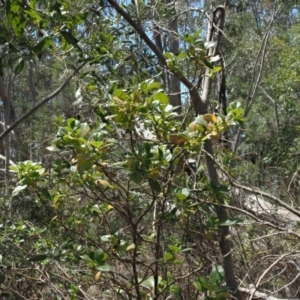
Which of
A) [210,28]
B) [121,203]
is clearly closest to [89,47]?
[210,28]

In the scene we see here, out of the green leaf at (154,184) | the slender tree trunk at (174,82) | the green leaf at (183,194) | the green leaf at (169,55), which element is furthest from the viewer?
the slender tree trunk at (174,82)

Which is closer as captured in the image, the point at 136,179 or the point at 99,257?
the point at 136,179

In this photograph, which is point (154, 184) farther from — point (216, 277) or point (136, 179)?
point (216, 277)

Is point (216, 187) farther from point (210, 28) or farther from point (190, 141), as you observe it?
point (210, 28)

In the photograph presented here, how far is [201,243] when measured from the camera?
2461 millimetres

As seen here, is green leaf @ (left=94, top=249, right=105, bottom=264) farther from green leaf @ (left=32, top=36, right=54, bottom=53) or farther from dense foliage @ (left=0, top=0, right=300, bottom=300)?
green leaf @ (left=32, top=36, right=54, bottom=53)

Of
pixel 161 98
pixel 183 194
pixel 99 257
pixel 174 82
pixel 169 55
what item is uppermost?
pixel 174 82

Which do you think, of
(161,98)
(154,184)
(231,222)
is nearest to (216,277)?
(231,222)

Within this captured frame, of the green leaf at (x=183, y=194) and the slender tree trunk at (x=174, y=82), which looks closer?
the green leaf at (x=183, y=194)

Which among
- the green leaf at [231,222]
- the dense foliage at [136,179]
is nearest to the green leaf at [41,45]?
the dense foliage at [136,179]

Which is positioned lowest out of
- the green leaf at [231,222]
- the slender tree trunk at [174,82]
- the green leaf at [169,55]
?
the green leaf at [231,222]

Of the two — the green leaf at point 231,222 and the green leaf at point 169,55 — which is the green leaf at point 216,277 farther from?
the green leaf at point 169,55

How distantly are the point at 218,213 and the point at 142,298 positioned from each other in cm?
44

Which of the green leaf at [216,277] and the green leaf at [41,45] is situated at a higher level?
the green leaf at [41,45]
